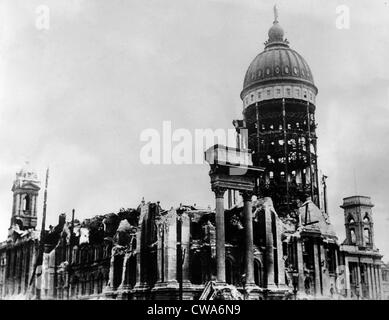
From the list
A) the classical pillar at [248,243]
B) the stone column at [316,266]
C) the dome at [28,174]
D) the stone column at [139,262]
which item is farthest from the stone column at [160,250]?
the dome at [28,174]

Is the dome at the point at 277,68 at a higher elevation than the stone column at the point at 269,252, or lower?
higher

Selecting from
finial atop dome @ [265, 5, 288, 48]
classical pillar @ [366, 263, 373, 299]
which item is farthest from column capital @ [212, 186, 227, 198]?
finial atop dome @ [265, 5, 288, 48]

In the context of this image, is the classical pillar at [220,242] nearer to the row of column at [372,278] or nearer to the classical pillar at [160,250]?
the classical pillar at [160,250]

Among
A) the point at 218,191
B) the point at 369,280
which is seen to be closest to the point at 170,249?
the point at 218,191

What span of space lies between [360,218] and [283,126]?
1632cm

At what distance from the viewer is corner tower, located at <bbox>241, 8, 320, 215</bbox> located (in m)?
71.6

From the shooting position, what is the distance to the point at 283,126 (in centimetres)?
7081

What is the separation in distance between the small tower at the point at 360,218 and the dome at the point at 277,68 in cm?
1569

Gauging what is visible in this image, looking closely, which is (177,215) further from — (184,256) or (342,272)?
(342,272)

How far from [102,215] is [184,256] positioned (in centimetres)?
1996

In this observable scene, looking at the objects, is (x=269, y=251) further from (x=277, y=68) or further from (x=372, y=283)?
(x=277, y=68)

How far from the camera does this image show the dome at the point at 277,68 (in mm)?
72812

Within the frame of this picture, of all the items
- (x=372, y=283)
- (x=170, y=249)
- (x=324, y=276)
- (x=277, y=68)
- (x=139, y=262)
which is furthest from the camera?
(x=277, y=68)

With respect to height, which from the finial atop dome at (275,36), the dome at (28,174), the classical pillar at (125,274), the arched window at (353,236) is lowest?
the classical pillar at (125,274)
